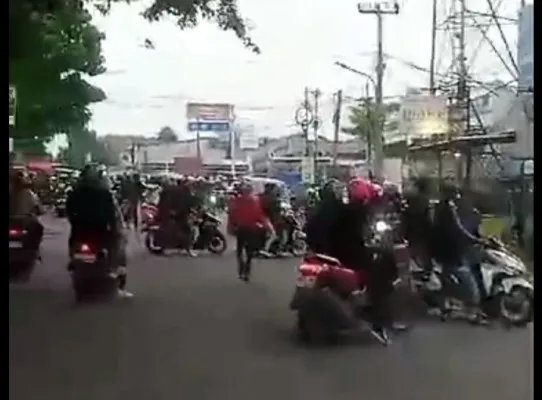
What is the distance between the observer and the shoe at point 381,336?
6.98 feet

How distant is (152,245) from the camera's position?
2188 millimetres

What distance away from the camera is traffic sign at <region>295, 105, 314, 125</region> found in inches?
84.8

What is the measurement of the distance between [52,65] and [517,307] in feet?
4.23

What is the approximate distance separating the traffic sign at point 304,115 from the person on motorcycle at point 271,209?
0.58ft

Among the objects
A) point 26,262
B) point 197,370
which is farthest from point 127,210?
point 197,370

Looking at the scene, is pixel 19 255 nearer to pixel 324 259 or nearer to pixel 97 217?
pixel 97 217

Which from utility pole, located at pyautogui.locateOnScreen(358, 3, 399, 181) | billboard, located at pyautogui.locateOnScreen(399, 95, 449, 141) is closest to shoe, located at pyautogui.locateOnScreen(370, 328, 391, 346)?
utility pole, located at pyautogui.locateOnScreen(358, 3, 399, 181)

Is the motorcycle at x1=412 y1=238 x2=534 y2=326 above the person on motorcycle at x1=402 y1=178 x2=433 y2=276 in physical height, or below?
below

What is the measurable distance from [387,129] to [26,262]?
947 mm

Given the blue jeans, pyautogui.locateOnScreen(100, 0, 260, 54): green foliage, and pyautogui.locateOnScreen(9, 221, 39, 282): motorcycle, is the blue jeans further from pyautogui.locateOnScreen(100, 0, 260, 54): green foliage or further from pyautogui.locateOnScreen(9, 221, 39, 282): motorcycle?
pyautogui.locateOnScreen(9, 221, 39, 282): motorcycle

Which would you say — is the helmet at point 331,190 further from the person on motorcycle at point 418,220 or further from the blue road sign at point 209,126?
the blue road sign at point 209,126

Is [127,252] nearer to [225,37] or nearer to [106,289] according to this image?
[106,289]

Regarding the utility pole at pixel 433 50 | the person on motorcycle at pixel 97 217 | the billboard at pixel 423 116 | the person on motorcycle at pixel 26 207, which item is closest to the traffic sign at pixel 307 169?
the billboard at pixel 423 116

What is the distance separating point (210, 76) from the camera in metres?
2.17
